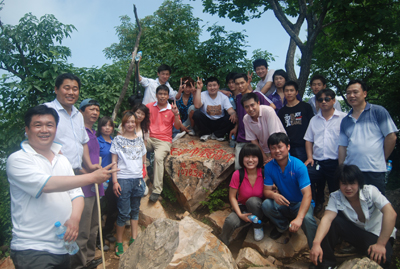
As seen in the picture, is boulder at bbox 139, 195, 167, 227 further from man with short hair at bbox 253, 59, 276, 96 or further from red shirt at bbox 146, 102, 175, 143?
man with short hair at bbox 253, 59, 276, 96

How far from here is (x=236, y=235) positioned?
4215 millimetres

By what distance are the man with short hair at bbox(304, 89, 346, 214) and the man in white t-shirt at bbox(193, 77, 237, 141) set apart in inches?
66.6

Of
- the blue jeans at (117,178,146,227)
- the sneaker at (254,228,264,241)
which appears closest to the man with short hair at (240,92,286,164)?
the sneaker at (254,228,264,241)

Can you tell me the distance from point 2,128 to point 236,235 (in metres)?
4.35

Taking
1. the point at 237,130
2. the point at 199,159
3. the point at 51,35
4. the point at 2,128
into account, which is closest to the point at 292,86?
the point at 237,130

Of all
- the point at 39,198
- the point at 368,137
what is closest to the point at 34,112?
the point at 39,198

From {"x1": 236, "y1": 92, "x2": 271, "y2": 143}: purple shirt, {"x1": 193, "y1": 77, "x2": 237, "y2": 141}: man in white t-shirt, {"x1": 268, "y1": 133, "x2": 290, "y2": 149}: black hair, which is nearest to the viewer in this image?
{"x1": 268, "y1": 133, "x2": 290, "y2": 149}: black hair

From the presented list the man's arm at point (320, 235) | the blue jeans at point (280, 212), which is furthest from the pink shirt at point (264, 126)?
the man's arm at point (320, 235)

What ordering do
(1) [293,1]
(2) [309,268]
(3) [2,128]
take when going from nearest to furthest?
(2) [309,268], (3) [2,128], (1) [293,1]

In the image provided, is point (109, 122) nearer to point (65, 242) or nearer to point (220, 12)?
point (65, 242)

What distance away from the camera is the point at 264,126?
4.33 meters

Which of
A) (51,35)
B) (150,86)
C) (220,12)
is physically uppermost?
(220,12)

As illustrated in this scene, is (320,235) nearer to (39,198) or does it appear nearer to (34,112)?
(39,198)

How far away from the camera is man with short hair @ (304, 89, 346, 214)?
4.02 metres
